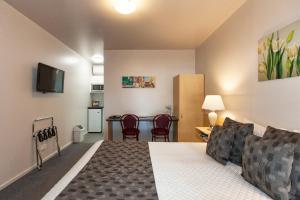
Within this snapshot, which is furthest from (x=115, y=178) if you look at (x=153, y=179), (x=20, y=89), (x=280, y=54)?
(x=20, y=89)

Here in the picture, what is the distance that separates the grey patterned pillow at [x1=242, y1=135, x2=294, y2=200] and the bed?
0.08 metres

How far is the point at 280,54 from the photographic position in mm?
2244

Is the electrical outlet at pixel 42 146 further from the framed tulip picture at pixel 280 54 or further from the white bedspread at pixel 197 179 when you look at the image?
the framed tulip picture at pixel 280 54

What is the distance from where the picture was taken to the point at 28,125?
3785 mm

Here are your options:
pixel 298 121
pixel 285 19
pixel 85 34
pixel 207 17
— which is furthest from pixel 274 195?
pixel 85 34

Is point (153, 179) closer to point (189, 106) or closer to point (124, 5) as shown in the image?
point (124, 5)

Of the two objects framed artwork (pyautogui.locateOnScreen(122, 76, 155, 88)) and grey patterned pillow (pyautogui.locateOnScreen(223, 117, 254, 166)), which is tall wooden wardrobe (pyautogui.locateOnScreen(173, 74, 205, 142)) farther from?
grey patterned pillow (pyautogui.locateOnScreen(223, 117, 254, 166))

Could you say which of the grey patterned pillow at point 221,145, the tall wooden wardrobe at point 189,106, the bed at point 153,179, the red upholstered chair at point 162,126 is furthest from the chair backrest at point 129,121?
the grey patterned pillow at point 221,145

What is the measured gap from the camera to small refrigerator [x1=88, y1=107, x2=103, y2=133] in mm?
7988

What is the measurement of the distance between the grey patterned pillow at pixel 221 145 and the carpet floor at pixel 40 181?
2.22 meters

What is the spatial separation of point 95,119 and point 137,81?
274 centimetres

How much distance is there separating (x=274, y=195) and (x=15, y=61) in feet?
11.9

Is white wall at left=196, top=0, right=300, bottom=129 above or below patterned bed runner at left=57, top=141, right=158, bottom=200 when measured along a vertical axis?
above

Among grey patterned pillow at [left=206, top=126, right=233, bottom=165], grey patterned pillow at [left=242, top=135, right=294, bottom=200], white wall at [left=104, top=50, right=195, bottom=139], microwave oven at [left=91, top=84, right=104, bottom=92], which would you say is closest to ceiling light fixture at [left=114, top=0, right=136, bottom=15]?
grey patterned pillow at [left=206, top=126, right=233, bottom=165]
